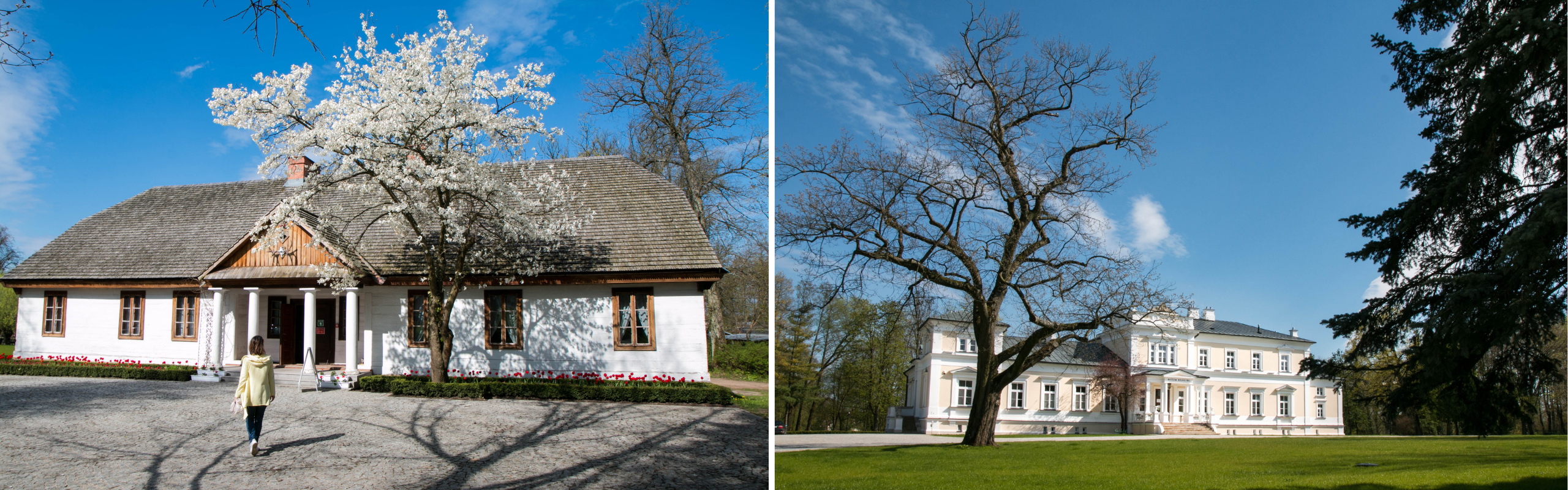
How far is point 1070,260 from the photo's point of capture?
34.2 feet

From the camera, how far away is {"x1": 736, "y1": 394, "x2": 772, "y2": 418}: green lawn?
33.2ft

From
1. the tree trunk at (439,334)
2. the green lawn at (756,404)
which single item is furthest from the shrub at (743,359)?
the tree trunk at (439,334)

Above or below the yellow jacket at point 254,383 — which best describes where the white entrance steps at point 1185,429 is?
below

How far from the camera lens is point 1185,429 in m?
16.6

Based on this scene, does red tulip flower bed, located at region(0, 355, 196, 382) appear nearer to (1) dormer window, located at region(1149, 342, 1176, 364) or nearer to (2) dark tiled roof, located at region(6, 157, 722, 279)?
(2) dark tiled roof, located at region(6, 157, 722, 279)

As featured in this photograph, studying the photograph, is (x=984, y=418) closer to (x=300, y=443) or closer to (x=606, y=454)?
(x=606, y=454)

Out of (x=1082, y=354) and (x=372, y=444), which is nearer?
(x=372, y=444)

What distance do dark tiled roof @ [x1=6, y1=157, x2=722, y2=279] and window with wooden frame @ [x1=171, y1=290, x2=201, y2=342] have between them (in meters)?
0.49

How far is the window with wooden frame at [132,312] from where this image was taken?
1447 cm

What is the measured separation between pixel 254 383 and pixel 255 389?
0.17 ft

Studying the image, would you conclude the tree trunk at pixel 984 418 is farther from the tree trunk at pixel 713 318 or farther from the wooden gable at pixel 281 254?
the wooden gable at pixel 281 254

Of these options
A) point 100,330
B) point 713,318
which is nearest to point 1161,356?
point 713,318

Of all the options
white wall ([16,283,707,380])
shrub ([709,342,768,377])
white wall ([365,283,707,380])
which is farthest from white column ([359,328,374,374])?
shrub ([709,342,768,377])

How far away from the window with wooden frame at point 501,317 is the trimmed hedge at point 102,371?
15.4 ft
